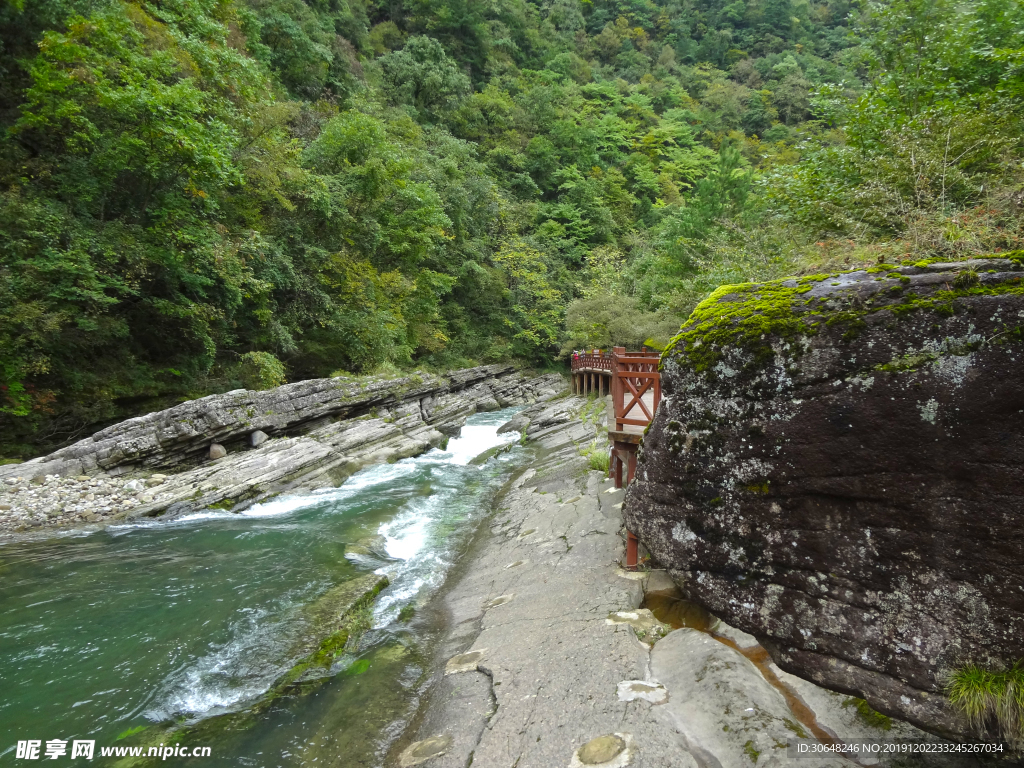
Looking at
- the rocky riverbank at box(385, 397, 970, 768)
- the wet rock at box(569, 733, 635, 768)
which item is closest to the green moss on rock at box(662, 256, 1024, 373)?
the rocky riverbank at box(385, 397, 970, 768)

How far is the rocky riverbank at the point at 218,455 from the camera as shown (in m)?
10.3

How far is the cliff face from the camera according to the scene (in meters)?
2.89

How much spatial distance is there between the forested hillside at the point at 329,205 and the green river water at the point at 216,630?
5.82 meters

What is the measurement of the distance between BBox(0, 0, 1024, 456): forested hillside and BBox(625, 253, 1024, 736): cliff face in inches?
62.5

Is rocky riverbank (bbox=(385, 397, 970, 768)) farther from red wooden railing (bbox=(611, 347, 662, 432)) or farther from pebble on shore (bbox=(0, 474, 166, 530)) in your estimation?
pebble on shore (bbox=(0, 474, 166, 530))

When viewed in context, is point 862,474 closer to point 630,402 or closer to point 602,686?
point 602,686

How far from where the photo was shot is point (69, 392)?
40.4ft

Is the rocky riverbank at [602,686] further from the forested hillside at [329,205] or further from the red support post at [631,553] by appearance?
the forested hillside at [329,205]

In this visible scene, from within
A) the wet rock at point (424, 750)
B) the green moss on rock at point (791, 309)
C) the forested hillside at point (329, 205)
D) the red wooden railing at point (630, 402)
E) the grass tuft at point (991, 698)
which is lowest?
the wet rock at point (424, 750)

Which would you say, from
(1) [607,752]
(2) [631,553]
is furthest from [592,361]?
(1) [607,752]

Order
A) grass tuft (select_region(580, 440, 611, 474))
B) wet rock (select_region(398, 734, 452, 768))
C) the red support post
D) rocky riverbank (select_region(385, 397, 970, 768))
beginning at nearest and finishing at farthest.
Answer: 1. rocky riverbank (select_region(385, 397, 970, 768))
2. wet rock (select_region(398, 734, 452, 768))
3. the red support post
4. grass tuft (select_region(580, 440, 611, 474))

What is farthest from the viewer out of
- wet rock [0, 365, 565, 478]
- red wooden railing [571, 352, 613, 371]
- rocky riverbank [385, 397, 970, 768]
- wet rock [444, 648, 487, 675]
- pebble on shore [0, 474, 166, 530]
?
red wooden railing [571, 352, 613, 371]

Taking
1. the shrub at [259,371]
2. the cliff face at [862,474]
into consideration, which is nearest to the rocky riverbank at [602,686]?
the cliff face at [862,474]

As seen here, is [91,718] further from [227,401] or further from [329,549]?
[227,401]
